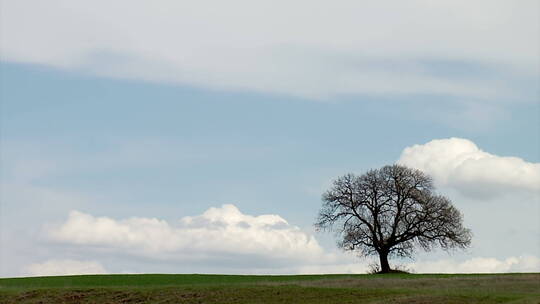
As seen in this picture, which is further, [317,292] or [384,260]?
[384,260]

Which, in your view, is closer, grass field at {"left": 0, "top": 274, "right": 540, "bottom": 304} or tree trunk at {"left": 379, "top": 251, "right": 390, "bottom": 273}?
grass field at {"left": 0, "top": 274, "right": 540, "bottom": 304}

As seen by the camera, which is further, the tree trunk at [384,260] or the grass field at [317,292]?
the tree trunk at [384,260]

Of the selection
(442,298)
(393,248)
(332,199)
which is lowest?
(442,298)

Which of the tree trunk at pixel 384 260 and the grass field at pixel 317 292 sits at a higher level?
the tree trunk at pixel 384 260

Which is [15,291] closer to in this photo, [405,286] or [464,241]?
[405,286]

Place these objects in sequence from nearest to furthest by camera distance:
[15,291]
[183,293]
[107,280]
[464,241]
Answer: [183,293], [15,291], [107,280], [464,241]

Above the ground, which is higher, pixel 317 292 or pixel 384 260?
pixel 384 260

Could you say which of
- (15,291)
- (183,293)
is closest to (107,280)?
(15,291)

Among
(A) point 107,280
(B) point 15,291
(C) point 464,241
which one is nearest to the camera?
(B) point 15,291

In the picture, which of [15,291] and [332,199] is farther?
[332,199]

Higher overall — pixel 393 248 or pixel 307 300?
pixel 393 248

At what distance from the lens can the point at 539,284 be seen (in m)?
53.6

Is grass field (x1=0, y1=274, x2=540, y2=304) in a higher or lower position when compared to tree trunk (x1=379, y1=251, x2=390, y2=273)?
lower

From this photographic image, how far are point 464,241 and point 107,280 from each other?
37.0m
